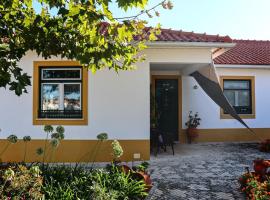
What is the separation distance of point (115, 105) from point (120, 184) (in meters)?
4.12

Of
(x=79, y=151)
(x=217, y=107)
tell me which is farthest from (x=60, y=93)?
(x=217, y=107)

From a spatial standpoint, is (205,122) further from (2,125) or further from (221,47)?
(2,125)

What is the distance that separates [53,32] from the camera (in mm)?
4430

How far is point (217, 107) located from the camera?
14.7 metres

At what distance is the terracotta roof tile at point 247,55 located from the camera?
14906 millimetres

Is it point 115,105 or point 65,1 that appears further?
point 115,105

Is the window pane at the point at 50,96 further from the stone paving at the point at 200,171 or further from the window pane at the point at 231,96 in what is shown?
the window pane at the point at 231,96

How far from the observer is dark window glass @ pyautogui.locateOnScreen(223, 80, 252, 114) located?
15.1m

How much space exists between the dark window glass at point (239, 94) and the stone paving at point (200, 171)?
258 centimetres

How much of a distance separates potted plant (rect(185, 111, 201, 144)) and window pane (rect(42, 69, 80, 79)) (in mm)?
6262

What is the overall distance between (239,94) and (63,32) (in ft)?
40.4

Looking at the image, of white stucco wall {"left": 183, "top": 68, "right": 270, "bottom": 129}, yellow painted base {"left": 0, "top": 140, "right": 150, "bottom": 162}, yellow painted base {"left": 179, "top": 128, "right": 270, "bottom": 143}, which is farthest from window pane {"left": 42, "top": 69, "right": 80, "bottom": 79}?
yellow painted base {"left": 179, "top": 128, "right": 270, "bottom": 143}

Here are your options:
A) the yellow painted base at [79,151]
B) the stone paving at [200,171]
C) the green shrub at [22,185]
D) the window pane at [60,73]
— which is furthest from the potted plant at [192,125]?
the green shrub at [22,185]

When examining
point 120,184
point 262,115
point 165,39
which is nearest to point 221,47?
point 165,39
